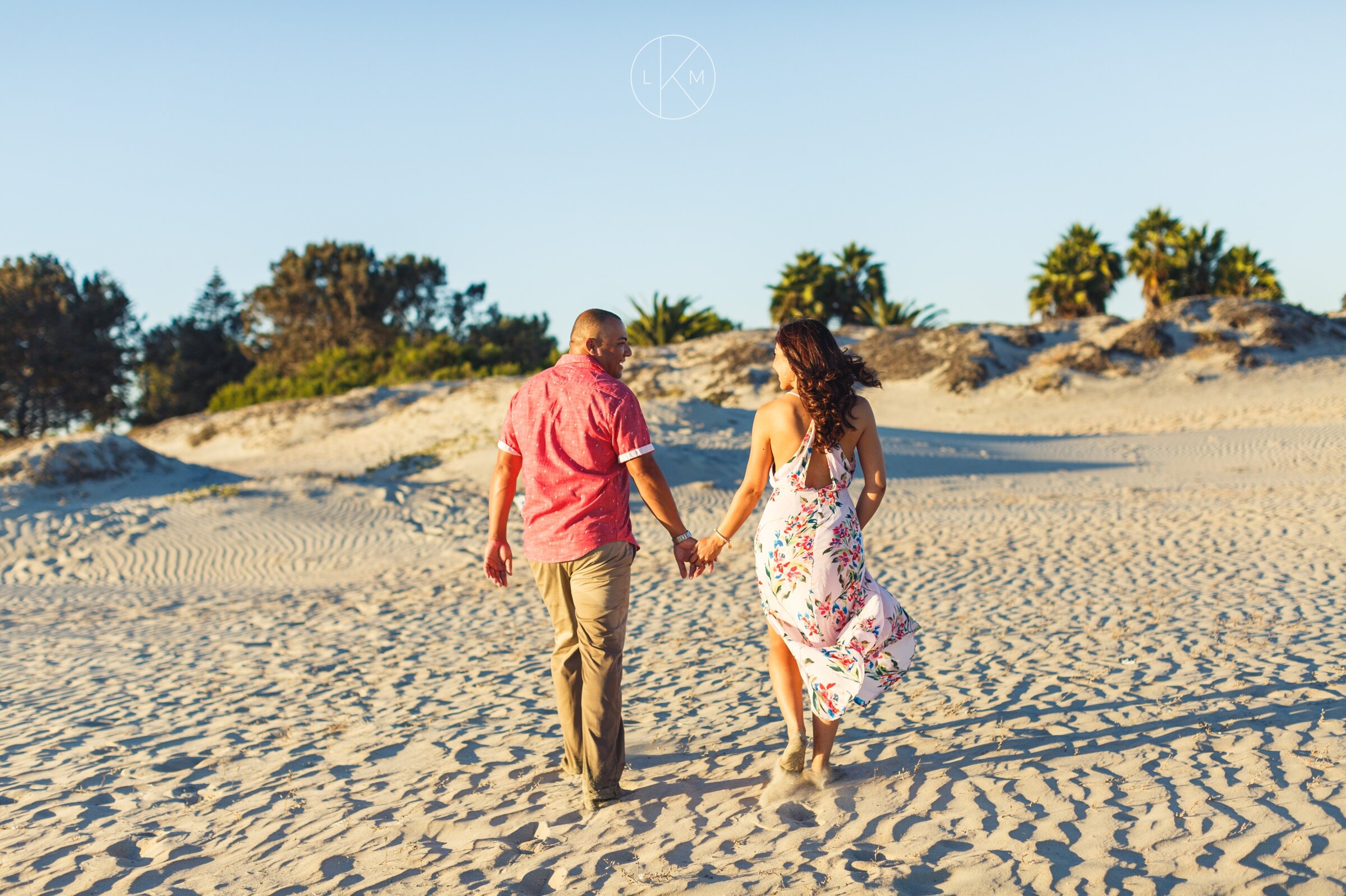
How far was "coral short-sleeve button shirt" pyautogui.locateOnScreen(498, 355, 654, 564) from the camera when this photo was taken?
3.60m

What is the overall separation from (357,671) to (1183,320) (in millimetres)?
35905

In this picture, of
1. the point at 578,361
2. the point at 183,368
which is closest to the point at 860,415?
the point at 578,361

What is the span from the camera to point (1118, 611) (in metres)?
7.09

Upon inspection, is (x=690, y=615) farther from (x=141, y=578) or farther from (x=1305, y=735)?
(x=141, y=578)

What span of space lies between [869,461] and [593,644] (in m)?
1.29

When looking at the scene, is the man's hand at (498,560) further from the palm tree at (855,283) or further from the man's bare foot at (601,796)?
the palm tree at (855,283)

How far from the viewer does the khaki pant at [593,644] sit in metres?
3.64

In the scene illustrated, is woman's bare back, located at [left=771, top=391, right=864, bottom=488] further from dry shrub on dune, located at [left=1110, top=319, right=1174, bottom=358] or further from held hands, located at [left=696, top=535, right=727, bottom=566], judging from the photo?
dry shrub on dune, located at [left=1110, top=319, right=1174, bottom=358]

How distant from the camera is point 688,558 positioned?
3719 millimetres

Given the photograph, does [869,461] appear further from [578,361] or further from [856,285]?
[856,285]

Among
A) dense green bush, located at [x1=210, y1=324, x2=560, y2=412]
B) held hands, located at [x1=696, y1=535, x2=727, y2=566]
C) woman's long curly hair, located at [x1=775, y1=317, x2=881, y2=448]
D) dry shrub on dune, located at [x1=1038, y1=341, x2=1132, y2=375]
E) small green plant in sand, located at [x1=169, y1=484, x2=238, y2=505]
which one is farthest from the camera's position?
dense green bush, located at [x1=210, y1=324, x2=560, y2=412]

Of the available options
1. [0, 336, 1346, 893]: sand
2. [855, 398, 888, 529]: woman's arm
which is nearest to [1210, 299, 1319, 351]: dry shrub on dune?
[0, 336, 1346, 893]: sand

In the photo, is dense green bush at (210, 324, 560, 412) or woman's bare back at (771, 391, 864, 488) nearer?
woman's bare back at (771, 391, 864, 488)

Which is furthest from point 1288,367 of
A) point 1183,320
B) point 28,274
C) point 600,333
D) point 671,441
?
point 28,274
